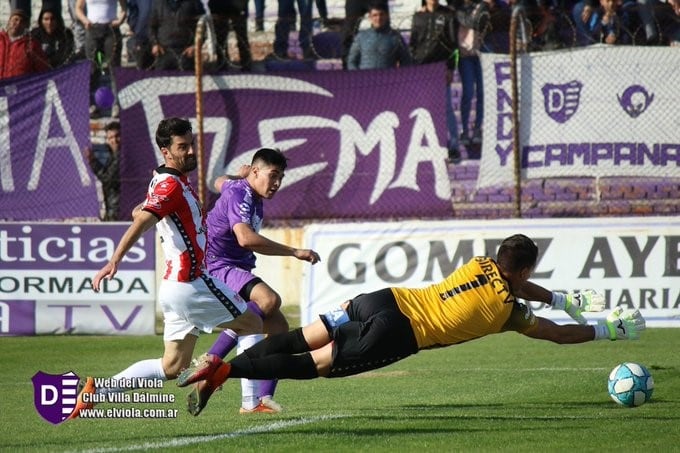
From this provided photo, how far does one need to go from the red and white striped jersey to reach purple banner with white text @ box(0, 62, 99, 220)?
7738 millimetres

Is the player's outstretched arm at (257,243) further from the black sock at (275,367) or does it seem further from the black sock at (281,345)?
the black sock at (275,367)

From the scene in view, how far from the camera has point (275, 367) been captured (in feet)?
26.9

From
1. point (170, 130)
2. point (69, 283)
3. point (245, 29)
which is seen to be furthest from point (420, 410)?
point (245, 29)

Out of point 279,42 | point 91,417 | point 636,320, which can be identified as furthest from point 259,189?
point 279,42

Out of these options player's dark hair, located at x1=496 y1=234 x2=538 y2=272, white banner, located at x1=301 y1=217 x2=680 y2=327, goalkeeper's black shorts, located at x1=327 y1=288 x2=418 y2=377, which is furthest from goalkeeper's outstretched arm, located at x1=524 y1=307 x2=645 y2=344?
white banner, located at x1=301 y1=217 x2=680 y2=327

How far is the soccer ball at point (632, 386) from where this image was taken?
9.36m

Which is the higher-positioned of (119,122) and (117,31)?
(117,31)

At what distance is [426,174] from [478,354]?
10.6 feet

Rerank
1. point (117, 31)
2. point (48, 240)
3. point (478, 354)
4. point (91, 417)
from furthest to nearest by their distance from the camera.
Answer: point (117, 31) → point (48, 240) → point (478, 354) → point (91, 417)

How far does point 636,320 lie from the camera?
9.28m

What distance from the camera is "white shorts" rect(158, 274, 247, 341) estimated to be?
8.47 meters

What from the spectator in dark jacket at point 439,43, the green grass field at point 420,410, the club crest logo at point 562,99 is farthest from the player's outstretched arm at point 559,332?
the spectator in dark jacket at point 439,43

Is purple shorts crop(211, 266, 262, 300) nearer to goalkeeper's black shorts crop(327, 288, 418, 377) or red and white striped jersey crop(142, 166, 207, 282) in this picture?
red and white striped jersey crop(142, 166, 207, 282)

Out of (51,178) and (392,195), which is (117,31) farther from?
(392,195)
